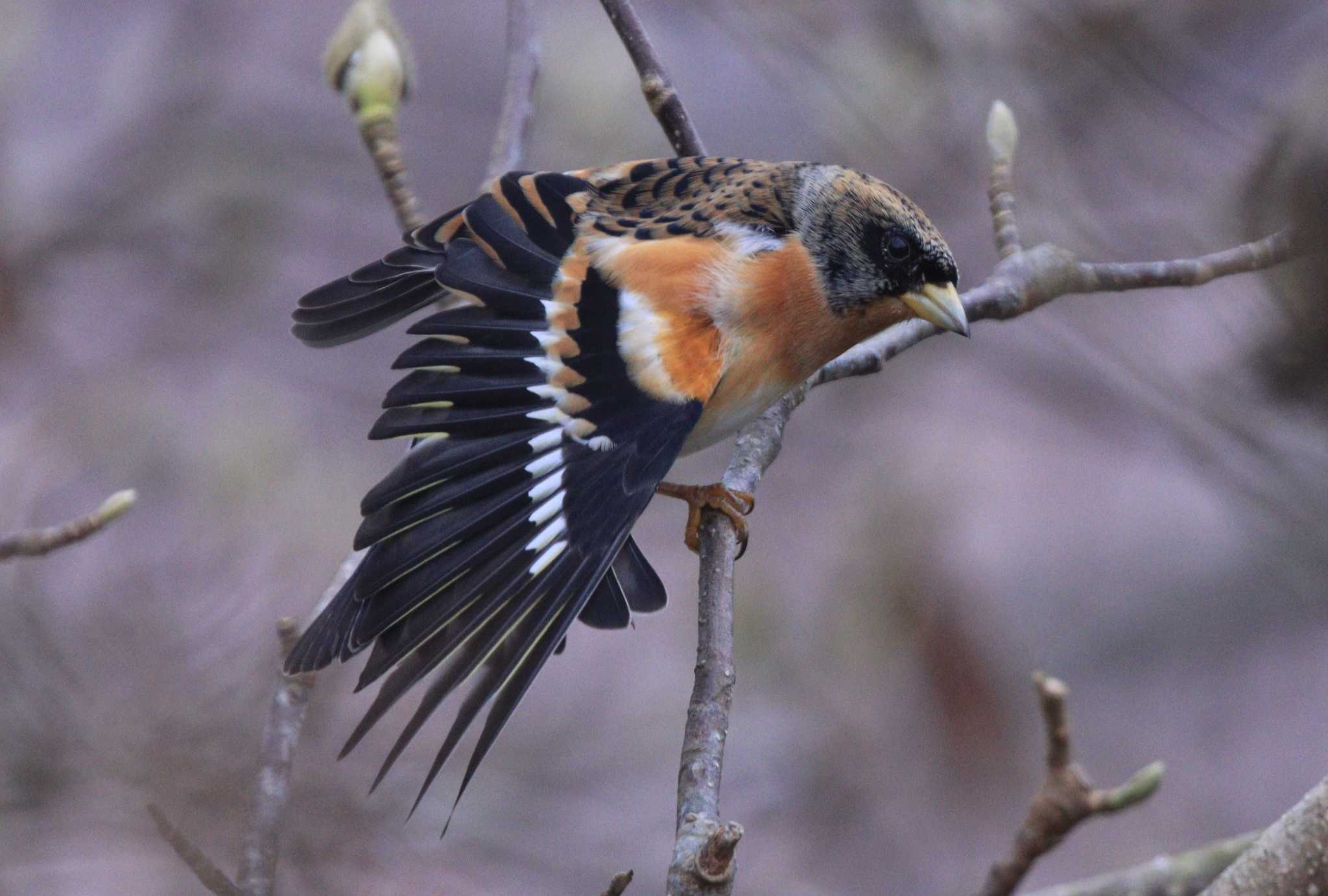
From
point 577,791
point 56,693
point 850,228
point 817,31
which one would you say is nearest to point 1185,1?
point 817,31

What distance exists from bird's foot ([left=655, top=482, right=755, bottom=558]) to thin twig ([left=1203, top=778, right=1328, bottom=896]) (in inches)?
42.6

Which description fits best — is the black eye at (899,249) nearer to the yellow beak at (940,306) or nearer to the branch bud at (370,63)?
the yellow beak at (940,306)

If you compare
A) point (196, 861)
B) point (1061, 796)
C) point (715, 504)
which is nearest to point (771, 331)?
point (715, 504)

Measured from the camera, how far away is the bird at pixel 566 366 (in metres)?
2.12

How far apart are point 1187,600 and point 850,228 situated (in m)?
3.43

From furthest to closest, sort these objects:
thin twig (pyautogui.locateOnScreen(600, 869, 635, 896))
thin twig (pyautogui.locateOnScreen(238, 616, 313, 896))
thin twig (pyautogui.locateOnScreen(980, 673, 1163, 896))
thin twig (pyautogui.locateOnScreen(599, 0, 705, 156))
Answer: thin twig (pyautogui.locateOnScreen(599, 0, 705, 156)) → thin twig (pyautogui.locateOnScreen(980, 673, 1163, 896)) → thin twig (pyautogui.locateOnScreen(238, 616, 313, 896)) → thin twig (pyautogui.locateOnScreen(600, 869, 635, 896))

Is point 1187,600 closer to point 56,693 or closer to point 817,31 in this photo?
point 817,31

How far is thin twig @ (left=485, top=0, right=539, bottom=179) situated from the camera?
3021mm

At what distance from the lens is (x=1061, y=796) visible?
220 cm

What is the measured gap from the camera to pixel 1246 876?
5.83 ft

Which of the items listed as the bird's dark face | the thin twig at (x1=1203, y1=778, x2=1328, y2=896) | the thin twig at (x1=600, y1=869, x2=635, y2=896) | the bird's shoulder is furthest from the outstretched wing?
the thin twig at (x1=1203, y1=778, x2=1328, y2=896)

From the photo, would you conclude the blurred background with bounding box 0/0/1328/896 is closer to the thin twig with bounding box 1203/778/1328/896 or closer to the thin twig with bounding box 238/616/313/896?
the thin twig with bounding box 238/616/313/896

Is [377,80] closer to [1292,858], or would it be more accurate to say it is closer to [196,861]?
[196,861]

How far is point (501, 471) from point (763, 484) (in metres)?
3.68
